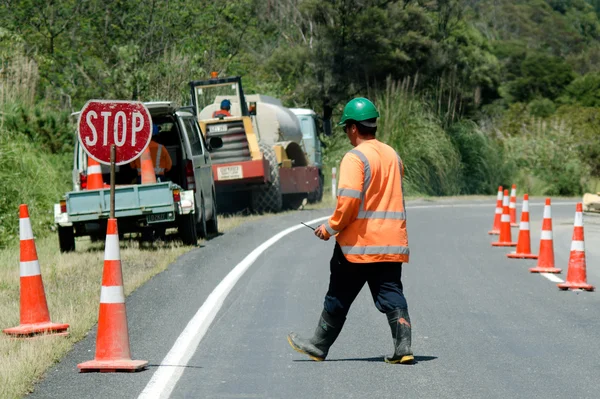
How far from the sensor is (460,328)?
9227 millimetres

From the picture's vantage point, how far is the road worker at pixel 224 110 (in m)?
→ 22.9

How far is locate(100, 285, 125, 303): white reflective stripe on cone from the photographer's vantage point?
7.76 meters

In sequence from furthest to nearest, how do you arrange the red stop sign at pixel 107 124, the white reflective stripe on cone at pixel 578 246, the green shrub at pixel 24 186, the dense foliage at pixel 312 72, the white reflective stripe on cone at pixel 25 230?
the dense foliage at pixel 312 72 < the green shrub at pixel 24 186 < the white reflective stripe on cone at pixel 578 246 < the white reflective stripe on cone at pixel 25 230 < the red stop sign at pixel 107 124

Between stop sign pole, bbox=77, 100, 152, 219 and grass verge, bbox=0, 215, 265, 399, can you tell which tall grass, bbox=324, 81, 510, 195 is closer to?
grass verge, bbox=0, 215, 265, 399

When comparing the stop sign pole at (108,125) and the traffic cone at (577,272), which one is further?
the traffic cone at (577,272)

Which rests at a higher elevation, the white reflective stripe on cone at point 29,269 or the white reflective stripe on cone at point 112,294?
the white reflective stripe on cone at point 29,269

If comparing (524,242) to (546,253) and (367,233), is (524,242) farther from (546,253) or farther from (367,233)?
(367,233)

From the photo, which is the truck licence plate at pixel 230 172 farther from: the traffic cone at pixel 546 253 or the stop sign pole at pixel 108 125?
the stop sign pole at pixel 108 125

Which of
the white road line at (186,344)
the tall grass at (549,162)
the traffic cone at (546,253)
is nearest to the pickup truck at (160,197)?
the white road line at (186,344)

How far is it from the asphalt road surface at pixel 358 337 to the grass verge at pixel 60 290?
17 cm

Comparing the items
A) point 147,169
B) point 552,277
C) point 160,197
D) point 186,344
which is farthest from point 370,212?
point 147,169

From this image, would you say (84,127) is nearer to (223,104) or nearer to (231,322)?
(231,322)

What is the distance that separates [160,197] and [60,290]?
13.1 feet

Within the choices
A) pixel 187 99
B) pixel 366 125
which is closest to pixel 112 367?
pixel 366 125
